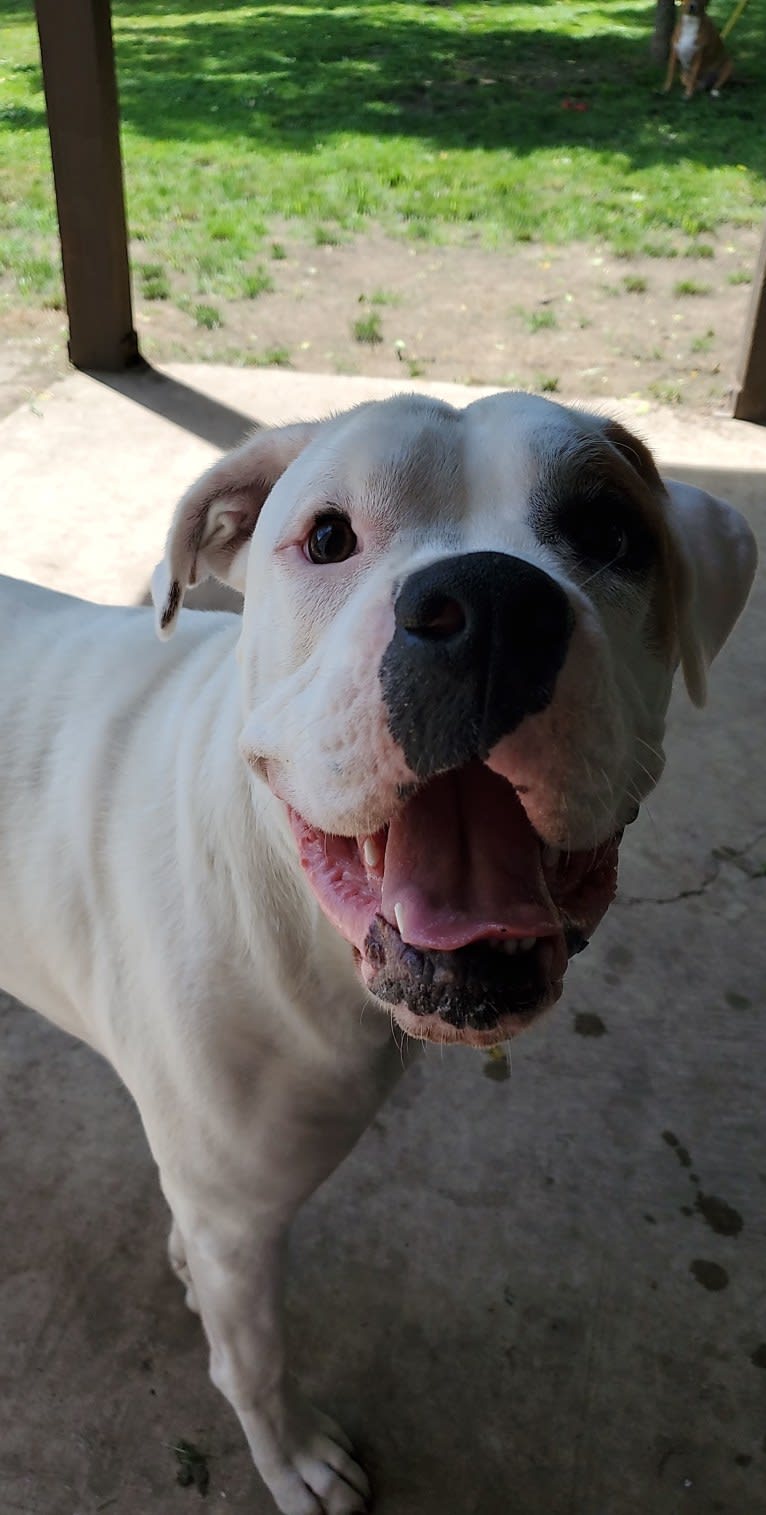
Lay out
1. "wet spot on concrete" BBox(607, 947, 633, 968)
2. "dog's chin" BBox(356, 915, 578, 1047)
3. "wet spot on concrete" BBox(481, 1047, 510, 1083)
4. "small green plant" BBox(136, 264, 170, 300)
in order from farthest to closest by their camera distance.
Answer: "small green plant" BBox(136, 264, 170, 300) → "wet spot on concrete" BBox(607, 947, 633, 968) → "wet spot on concrete" BBox(481, 1047, 510, 1083) → "dog's chin" BBox(356, 915, 578, 1047)

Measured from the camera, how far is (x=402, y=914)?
1473 mm

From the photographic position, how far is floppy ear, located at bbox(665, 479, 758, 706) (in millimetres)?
1882

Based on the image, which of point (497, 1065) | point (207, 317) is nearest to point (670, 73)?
point (207, 317)

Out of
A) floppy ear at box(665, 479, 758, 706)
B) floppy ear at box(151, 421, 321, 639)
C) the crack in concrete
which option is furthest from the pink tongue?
the crack in concrete

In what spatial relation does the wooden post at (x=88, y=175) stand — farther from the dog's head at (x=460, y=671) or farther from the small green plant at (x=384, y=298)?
the dog's head at (x=460, y=671)

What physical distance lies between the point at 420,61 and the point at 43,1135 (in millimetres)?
13531

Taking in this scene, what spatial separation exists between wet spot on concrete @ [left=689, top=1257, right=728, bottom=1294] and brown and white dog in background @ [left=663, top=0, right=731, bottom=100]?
12787 millimetres

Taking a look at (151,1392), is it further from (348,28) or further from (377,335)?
(348,28)

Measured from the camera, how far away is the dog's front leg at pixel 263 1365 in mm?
1943

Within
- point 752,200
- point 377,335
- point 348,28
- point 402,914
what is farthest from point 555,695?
point 348,28

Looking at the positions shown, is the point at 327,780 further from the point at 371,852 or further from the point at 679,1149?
the point at 679,1149

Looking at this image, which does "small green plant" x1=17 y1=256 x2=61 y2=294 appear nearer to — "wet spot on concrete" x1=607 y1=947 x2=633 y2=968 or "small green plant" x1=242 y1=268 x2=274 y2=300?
"small green plant" x1=242 y1=268 x2=274 y2=300

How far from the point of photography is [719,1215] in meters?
2.60

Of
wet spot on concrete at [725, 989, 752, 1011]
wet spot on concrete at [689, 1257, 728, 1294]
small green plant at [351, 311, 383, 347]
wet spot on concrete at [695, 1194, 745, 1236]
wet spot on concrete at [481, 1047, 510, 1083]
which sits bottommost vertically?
wet spot on concrete at [689, 1257, 728, 1294]
